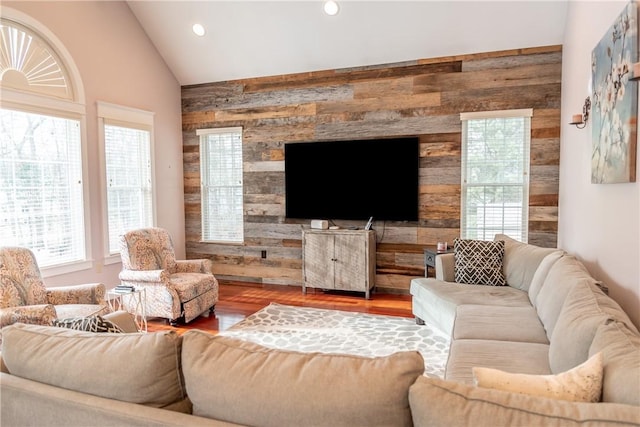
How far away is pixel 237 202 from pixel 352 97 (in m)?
2.23

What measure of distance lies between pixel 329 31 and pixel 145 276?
11.3 ft

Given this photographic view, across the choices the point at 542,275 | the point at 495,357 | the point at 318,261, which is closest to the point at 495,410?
the point at 495,357

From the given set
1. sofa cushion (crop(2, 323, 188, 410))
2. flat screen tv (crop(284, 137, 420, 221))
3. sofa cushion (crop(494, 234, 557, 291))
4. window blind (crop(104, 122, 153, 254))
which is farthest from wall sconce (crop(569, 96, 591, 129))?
window blind (crop(104, 122, 153, 254))

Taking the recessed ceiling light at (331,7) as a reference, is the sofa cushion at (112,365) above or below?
below

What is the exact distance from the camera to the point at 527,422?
3.11ft

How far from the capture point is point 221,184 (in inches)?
246

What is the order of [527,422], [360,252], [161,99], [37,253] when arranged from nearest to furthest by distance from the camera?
[527,422], [37,253], [360,252], [161,99]

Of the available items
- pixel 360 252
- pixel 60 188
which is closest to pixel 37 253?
pixel 60 188

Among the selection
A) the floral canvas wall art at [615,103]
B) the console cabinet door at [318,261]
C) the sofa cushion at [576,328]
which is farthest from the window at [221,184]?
the sofa cushion at [576,328]

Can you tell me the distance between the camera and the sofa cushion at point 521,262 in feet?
11.8

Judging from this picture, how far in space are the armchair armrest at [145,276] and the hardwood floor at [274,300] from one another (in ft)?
1.57

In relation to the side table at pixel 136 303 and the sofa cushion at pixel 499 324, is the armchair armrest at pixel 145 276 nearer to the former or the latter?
the side table at pixel 136 303

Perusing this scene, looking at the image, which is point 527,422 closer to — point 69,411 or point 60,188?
point 69,411

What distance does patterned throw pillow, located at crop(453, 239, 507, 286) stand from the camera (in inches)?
152
